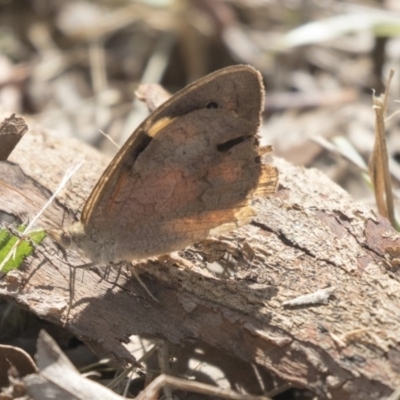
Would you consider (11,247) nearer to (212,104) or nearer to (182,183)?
(182,183)

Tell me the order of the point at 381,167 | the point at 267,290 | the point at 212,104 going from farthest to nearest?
the point at 381,167 < the point at 212,104 < the point at 267,290

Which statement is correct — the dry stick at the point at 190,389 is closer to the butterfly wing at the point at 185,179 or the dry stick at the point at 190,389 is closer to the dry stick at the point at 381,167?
the butterfly wing at the point at 185,179

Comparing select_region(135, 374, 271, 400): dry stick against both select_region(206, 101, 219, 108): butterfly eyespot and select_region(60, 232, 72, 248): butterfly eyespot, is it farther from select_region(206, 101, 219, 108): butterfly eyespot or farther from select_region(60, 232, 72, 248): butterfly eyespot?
select_region(206, 101, 219, 108): butterfly eyespot

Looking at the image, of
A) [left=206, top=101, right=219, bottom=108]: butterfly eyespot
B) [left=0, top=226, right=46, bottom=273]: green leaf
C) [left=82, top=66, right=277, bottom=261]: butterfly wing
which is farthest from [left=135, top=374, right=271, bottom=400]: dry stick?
[left=206, top=101, right=219, bottom=108]: butterfly eyespot

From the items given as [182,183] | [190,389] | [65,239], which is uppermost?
[182,183]

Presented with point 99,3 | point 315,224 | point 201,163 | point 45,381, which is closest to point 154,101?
point 201,163

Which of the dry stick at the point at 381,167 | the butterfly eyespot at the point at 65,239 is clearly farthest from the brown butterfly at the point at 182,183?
the dry stick at the point at 381,167

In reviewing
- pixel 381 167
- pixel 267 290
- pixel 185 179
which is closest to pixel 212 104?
pixel 185 179
